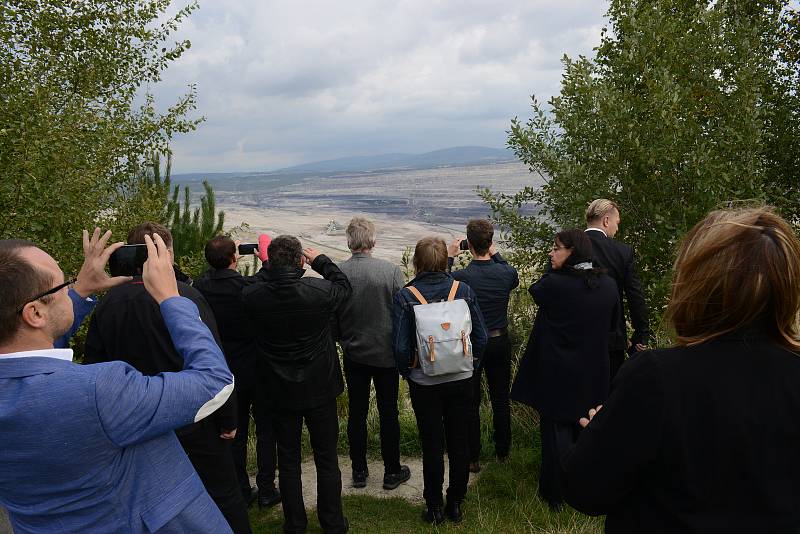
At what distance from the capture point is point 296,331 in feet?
12.6

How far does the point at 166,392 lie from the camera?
1.72 m

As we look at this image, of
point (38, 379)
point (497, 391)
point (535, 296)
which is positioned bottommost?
point (497, 391)

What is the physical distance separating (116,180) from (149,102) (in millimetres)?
1659

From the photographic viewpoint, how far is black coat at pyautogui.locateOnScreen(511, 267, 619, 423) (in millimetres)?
3850

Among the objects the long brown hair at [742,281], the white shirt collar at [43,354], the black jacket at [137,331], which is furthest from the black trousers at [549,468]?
the white shirt collar at [43,354]

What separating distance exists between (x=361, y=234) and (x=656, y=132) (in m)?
3.13

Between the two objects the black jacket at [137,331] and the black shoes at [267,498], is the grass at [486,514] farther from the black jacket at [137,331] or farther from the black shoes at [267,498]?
the black jacket at [137,331]


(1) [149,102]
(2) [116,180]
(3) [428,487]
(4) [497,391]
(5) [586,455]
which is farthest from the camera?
(1) [149,102]

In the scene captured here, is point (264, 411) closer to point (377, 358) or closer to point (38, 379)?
point (377, 358)

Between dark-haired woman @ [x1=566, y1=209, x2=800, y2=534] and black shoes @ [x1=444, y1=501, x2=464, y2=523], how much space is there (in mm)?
3096

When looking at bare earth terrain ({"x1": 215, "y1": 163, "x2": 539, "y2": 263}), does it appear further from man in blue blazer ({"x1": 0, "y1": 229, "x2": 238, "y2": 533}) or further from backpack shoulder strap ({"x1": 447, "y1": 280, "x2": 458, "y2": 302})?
man in blue blazer ({"x1": 0, "y1": 229, "x2": 238, "y2": 533})

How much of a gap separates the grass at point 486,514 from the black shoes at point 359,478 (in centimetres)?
21

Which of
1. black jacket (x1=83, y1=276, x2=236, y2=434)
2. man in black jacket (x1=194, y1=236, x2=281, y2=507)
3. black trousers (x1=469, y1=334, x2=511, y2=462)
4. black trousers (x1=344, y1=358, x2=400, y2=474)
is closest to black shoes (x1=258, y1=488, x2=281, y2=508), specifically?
man in black jacket (x1=194, y1=236, x2=281, y2=507)

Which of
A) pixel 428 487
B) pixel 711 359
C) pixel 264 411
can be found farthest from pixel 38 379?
pixel 428 487
